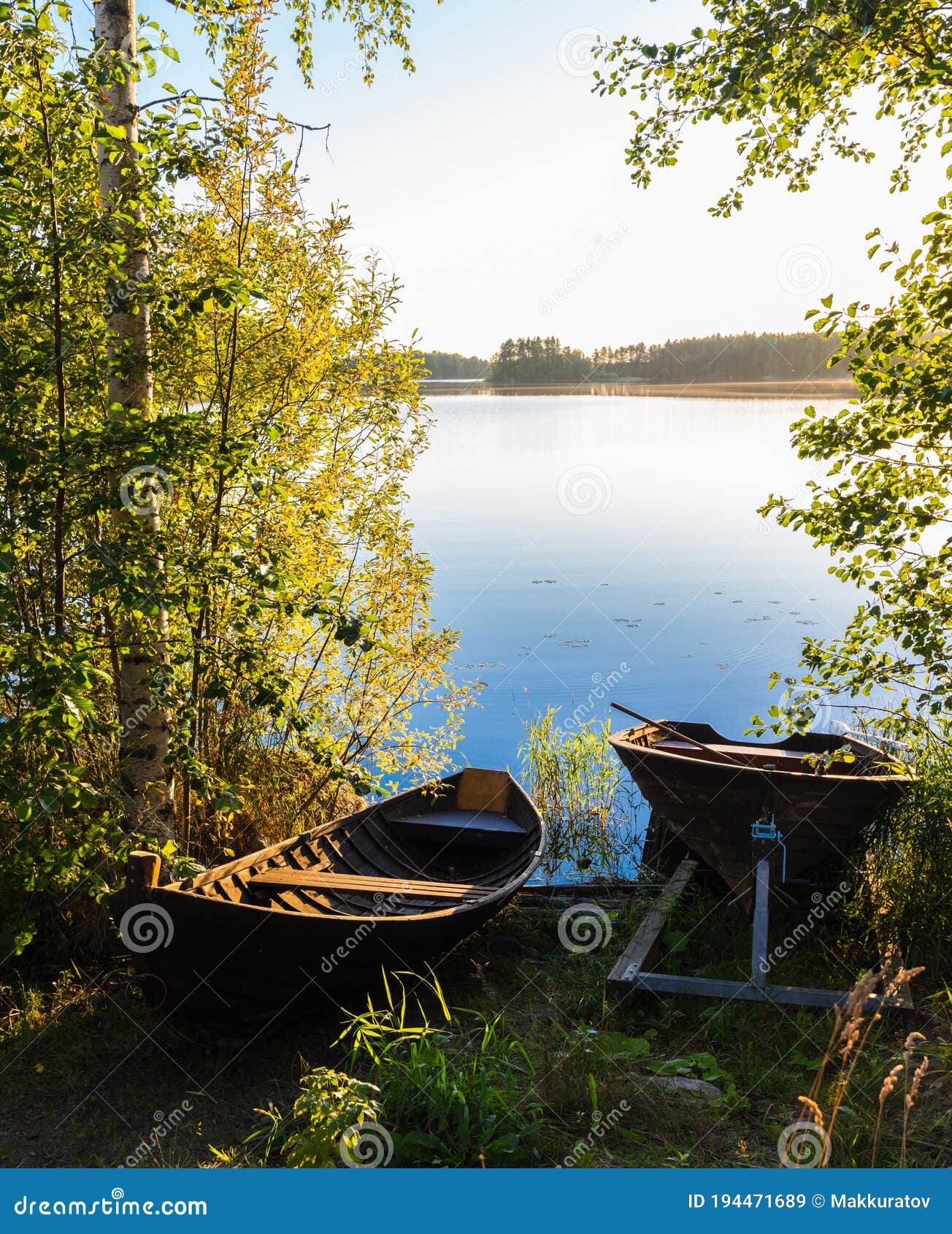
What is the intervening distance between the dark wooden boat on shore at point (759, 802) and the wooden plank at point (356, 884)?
1288mm

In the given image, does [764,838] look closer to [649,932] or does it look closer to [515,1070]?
[649,932]

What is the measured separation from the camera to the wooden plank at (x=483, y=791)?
23.9 feet

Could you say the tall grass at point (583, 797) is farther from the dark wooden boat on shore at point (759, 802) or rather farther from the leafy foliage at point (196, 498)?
the dark wooden boat on shore at point (759, 802)

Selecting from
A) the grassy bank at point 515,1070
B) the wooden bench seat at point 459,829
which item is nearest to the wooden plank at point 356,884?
the grassy bank at point 515,1070

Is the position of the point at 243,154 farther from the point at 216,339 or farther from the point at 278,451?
the point at 278,451

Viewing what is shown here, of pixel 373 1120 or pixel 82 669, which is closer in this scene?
pixel 373 1120

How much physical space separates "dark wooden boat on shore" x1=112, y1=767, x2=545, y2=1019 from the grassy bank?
32cm

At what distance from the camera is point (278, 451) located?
5.93 m

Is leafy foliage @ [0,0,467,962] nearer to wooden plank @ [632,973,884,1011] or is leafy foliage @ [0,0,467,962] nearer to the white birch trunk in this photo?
the white birch trunk

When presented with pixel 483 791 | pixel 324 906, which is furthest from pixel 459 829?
pixel 324 906

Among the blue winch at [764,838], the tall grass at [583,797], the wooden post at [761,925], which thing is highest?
the blue winch at [764,838]

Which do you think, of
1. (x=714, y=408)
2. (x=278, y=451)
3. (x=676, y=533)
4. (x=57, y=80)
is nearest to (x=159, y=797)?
(x=278, y=451)

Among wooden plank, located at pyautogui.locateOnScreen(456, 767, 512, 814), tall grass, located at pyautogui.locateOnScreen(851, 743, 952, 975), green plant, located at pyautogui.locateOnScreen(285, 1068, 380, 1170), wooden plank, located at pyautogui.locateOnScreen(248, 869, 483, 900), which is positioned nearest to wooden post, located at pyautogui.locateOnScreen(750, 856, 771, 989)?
tall grass, located at pyautogui.locateOnScreen(851, 743, 952, 975)
